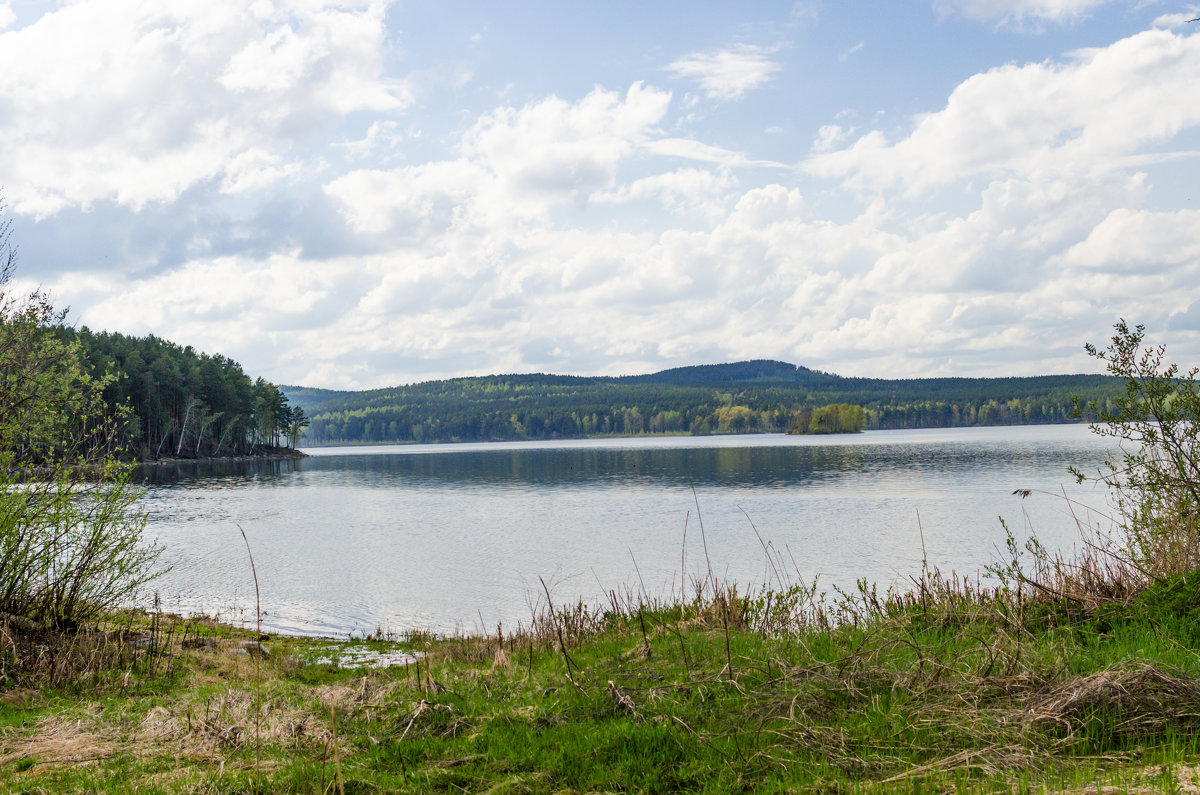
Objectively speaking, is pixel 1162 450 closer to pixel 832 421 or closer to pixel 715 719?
pixel 715 719

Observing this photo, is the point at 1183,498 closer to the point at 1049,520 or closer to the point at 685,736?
the point at 685,736

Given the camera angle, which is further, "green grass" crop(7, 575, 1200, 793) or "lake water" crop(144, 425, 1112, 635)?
"lake water" crop(144, 425, 1112, 635)

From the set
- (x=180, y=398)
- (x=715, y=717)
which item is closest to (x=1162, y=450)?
(x=715, y=717)

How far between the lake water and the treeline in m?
26.0

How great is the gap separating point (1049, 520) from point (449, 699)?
3365 cm

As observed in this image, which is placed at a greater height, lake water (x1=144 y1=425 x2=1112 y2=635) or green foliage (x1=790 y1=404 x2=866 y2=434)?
green foliage (x1=790 y1=404 x2=866 y2=434)

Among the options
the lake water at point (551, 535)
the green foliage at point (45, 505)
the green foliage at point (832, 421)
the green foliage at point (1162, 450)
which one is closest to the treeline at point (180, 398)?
the lake water at point (551, 535)

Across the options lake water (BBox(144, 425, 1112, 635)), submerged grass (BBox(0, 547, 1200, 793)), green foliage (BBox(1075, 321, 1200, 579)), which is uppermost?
green foliage (BBox(1075, 321, 1200, 579))

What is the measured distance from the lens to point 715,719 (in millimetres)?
6781

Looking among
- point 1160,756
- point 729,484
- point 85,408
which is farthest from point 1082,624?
point 729,484

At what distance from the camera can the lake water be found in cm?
2320

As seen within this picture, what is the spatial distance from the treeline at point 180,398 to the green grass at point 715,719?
3033 inches

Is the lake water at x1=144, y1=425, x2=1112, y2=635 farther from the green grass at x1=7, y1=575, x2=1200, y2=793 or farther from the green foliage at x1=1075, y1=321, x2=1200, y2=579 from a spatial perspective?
the green foliage at x1=1075, y1=321, x2=1200, y2=579

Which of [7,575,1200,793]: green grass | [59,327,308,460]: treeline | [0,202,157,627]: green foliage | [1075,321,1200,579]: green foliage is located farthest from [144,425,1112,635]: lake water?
[59,327,308,460]: treeline
